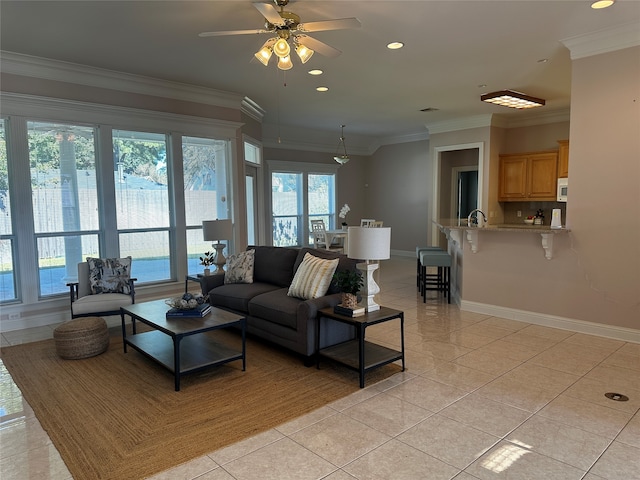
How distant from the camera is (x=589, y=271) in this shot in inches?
166

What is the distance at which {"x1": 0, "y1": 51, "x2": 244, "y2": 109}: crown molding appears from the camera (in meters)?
4.50

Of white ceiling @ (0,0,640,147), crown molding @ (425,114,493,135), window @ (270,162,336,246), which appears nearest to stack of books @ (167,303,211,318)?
white ceiling @ (0,0,640,147)

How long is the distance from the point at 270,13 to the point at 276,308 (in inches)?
94.6

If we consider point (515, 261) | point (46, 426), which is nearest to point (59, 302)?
point (46, 426)

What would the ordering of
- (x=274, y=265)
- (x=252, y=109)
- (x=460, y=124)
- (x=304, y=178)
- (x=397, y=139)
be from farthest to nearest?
(x=397, y=139)
(x=304, y=178)
(x=460, y=124)
(x=252, y=109)
(x=274, y=265)

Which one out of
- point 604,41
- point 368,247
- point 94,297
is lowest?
point 94,297

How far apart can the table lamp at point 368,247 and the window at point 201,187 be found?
11.2 feet

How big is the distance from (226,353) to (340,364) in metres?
0.97

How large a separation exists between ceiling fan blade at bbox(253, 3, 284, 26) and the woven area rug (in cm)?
275

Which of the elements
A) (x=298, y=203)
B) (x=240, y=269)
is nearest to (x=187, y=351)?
(x=240, y=269)

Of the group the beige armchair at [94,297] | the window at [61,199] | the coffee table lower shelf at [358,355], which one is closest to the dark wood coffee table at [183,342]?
the beige armchair at [94,297]

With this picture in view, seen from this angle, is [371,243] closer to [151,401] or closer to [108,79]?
[151,401]

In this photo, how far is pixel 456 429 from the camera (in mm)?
2514

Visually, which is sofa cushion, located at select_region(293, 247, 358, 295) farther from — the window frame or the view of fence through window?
the view of fence through window
